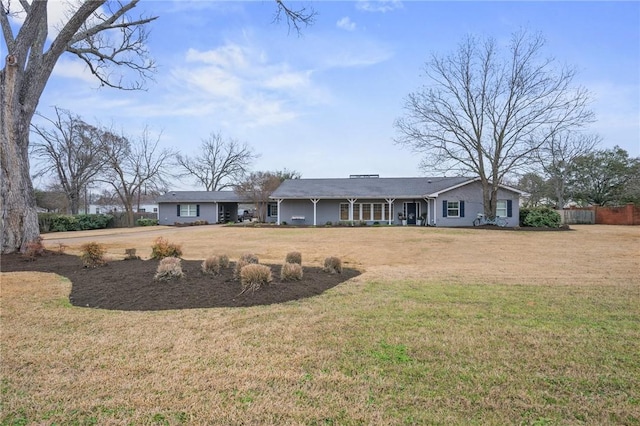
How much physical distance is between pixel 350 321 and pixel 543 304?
3084mm

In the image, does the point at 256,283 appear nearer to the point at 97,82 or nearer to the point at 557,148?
the point at 97,82

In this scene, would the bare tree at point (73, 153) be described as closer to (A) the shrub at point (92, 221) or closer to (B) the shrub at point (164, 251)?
(A) the shrub at point (92, 221)

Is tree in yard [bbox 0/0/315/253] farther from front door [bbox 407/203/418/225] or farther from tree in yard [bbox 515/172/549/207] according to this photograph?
tree in yard [bbox 515/172/549/207]

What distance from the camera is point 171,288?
5879mm

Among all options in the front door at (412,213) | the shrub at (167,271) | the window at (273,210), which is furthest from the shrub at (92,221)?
the shrub at (167,271)

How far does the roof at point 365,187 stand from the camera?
87.7ft

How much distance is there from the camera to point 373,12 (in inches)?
442

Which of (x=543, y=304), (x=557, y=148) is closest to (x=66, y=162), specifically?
(x=543, y=304)

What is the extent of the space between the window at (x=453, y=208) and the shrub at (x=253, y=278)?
22.2 metres

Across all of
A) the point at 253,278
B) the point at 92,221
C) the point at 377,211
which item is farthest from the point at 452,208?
the point at 92,221

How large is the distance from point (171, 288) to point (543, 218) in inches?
979

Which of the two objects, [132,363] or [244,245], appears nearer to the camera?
[132,363]

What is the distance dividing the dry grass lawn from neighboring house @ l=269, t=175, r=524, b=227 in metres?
20.0

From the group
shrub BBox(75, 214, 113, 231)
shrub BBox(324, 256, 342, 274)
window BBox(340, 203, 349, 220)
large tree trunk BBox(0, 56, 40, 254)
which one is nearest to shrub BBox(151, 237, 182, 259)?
shrub BBox(324, 256, 342, 274)
